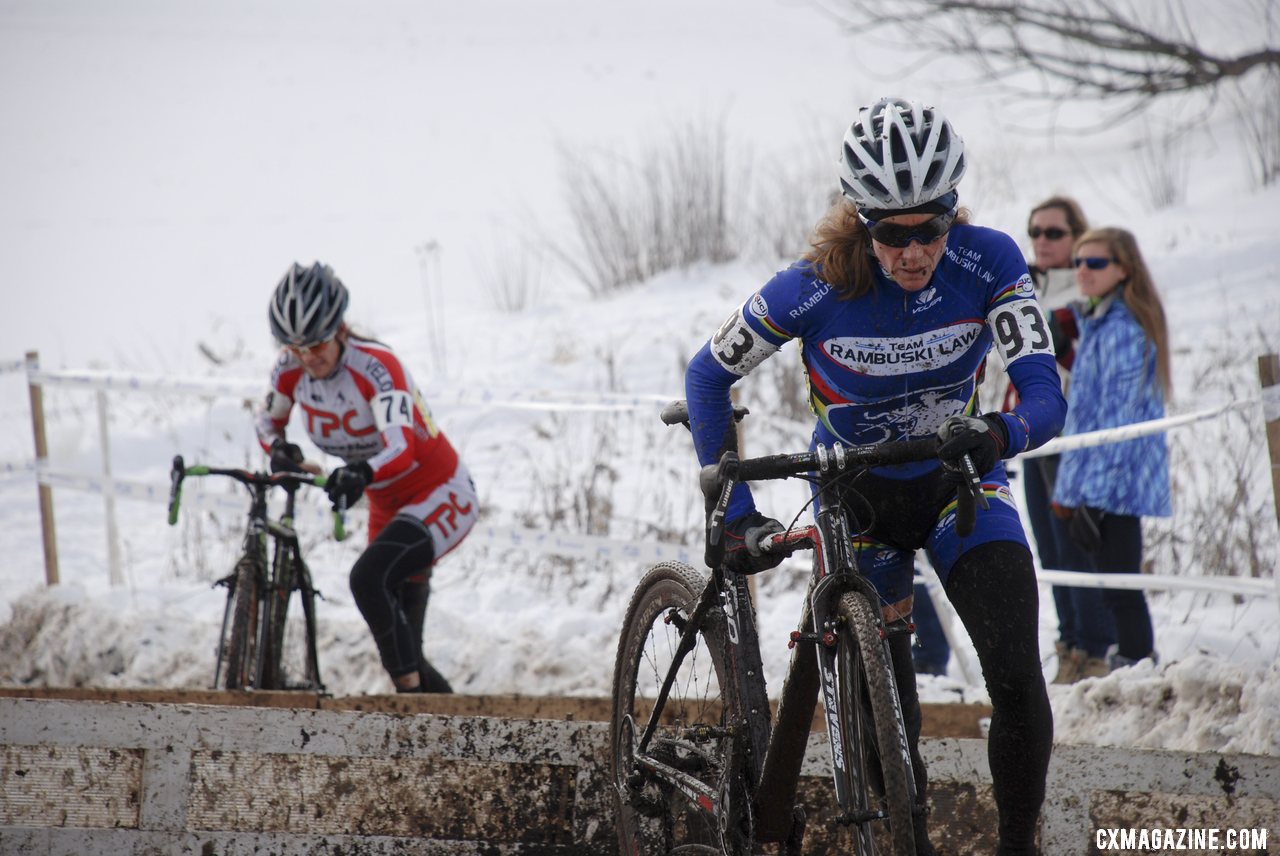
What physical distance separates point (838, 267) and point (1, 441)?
11824 millimetres

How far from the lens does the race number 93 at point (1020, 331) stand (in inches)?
128

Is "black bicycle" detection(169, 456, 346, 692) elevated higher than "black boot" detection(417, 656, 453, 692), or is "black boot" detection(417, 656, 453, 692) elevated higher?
"black bicycle" detection(169, 456, 346, 692)

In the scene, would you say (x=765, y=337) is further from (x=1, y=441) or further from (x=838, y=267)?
(x=1, y=441)

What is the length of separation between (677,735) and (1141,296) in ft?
11.6

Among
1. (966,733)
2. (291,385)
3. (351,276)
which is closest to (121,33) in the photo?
(351,276)

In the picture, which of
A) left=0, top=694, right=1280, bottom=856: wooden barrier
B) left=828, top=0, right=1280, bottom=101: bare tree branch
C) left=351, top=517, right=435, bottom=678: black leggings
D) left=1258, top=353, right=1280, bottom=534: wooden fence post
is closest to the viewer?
left=0, top=694, right=1280, bottom=856: wooden barrier

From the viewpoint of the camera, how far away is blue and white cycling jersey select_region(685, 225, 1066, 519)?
3.32 meters

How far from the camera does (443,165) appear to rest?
104 ft

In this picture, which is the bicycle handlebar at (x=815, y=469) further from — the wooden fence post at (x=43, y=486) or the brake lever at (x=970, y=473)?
the wooden fence post at (x=43, y=486)

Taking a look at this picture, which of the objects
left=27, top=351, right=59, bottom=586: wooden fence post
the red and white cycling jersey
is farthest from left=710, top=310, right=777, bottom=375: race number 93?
left=27, top=351, right=59, bottom=586: wooden fence post

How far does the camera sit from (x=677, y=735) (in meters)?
3.63

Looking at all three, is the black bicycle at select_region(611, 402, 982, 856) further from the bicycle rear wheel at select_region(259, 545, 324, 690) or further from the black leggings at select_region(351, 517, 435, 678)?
the bicycle rear wheel at select_region(259, 545, 324, 690)

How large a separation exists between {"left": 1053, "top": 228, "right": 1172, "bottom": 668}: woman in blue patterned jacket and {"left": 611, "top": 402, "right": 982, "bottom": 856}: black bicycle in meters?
2.69
